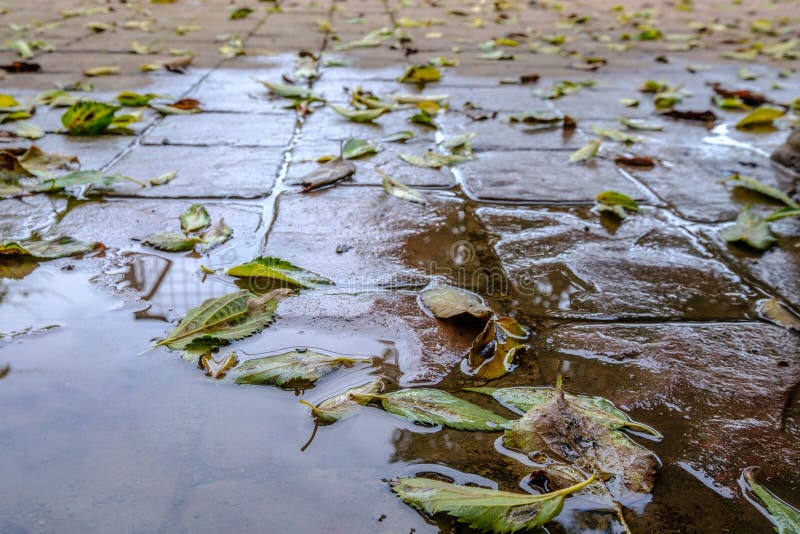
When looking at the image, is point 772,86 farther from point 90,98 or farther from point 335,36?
point 90,98

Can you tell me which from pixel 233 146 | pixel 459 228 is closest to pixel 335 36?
pixel 233 146

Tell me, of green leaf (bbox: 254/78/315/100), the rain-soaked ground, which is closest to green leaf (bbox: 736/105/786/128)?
the rain-soaked ground

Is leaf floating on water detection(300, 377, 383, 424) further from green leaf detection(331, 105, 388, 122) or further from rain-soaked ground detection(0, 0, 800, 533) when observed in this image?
green leaf detection(331, 105, 388, 122)

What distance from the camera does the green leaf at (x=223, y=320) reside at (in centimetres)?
111

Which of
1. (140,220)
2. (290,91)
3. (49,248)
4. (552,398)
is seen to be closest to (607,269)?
(552,398)

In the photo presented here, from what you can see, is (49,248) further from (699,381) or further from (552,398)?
(699,381)

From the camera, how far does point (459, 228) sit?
5.35 feet

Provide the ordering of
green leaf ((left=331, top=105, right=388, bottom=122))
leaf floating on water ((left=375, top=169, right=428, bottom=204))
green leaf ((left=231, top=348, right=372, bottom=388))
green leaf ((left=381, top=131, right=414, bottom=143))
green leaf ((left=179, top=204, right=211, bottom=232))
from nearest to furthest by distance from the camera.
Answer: green leaf ((left=231, top=348, right=372, bottom=388)), green leaf ((left=179, top=204, right=211, bottom=232)), leaf floating on water ((left=375, top=169, right=428, bottom=204)), green leaf ((left=381, top=131, right=414, bottom=143)), green leaf ((left=331, top=105, right=388, bottom=122))

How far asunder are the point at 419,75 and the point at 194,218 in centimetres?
199

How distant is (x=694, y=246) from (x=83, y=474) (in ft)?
4.90

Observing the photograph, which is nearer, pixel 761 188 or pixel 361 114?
pixel 761 188

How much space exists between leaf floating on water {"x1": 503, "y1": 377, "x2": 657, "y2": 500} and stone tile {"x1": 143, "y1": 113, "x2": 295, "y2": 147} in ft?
5.28

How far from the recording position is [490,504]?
30.8 inches

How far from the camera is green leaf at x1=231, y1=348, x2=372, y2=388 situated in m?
1.02
